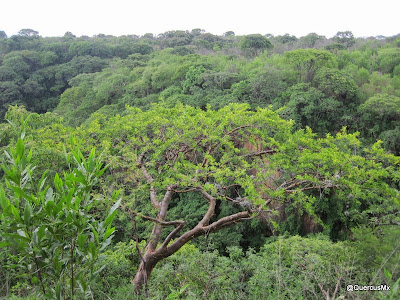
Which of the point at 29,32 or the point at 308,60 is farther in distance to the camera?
the point at 29,32

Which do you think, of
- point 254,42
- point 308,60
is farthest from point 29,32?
point 308,60

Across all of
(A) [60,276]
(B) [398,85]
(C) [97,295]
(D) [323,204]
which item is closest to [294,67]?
(B) [398,85]

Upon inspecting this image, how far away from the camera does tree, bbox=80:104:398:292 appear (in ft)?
15.4

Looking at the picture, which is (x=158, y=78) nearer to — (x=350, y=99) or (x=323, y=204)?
(x=350, y=99)

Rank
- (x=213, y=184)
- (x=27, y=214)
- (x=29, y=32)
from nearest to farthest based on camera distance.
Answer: (x=27, y=214), (x=213, y=184), (x=29, y=32)

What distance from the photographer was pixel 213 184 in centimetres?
499

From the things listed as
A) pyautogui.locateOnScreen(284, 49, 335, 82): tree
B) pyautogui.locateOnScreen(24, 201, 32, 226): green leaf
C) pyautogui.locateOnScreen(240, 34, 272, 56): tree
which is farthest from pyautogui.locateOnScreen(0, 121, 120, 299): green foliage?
pyautogui.locateOnScreen(240, 34, 272, 56): tree

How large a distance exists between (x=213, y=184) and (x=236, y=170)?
0.49 metres

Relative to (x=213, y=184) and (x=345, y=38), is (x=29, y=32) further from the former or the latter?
(x=213, y=184)

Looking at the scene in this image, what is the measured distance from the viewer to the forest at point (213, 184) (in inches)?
65.4

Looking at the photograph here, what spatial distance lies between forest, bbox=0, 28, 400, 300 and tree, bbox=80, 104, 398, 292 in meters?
0.04

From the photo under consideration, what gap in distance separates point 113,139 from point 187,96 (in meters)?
7.95

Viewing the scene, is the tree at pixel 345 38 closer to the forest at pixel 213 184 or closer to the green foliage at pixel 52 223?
the forest at pixel 213 184

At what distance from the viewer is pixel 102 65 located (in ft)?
96.4
